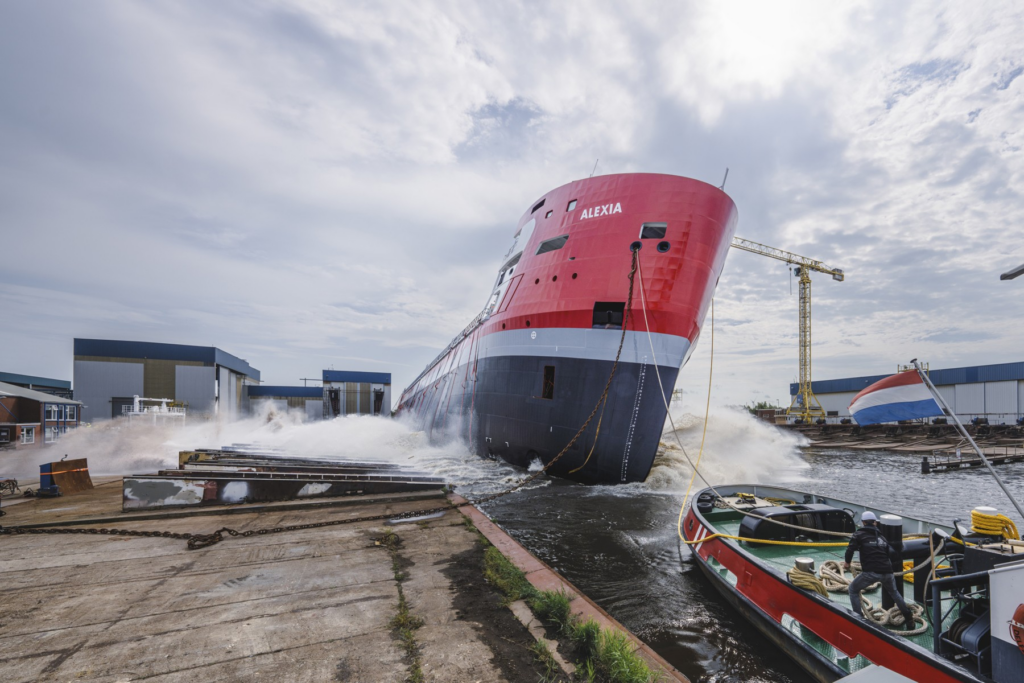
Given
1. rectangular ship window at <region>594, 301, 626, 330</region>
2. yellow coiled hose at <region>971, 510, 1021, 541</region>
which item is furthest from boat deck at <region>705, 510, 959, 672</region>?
rectangular ship window at <region>594, 301, 626, 330</region>

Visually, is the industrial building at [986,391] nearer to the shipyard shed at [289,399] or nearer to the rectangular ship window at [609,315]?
the rectangular ship window at [609,315]

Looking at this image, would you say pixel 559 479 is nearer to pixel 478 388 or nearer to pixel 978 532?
pixel 478 388

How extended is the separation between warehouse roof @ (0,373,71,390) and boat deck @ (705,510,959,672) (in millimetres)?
63738

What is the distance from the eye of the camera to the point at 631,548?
9766mm

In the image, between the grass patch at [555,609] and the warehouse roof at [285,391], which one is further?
the warehouse roof at [285,391]

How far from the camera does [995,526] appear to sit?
536cm

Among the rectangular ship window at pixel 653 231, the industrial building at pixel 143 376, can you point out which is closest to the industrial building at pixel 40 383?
the industrial building at pixel 143 376

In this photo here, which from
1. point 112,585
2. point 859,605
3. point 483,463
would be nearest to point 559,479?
point 483,463

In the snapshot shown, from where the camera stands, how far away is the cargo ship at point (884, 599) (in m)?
3.74

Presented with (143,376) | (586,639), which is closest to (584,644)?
(586,639)

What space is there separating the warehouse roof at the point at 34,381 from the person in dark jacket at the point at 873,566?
65555mm

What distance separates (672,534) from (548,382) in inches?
259

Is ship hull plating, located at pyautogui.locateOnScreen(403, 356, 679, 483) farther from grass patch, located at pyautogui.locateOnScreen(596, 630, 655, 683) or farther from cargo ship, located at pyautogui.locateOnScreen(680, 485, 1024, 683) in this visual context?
grass patch, located at pyautogui.locateOnScreen(596, 630, 655, 683)

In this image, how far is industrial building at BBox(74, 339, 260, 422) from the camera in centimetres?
4738
